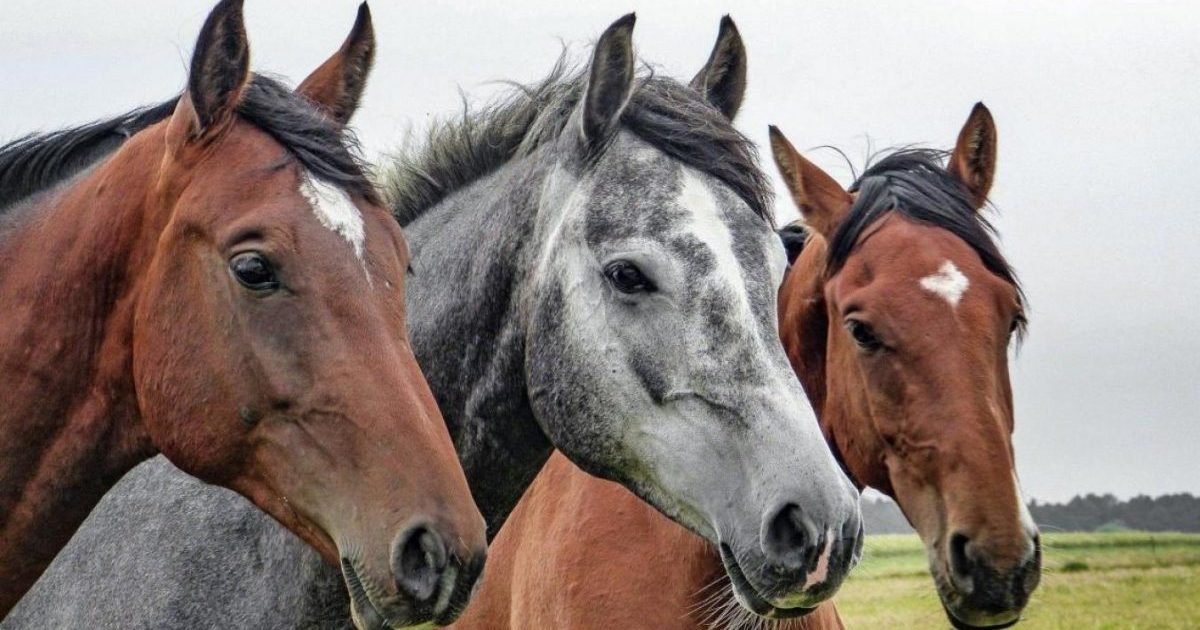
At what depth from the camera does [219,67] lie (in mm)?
3973

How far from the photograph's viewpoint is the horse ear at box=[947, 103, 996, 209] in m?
6.88

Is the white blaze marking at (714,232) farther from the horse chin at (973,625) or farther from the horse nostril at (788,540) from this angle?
the horse chin at (973,625)

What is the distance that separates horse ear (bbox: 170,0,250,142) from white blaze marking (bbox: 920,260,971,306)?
10.4 feet

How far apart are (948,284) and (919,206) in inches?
26.2

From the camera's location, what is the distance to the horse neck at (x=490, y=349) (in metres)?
4.91

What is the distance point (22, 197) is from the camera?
4359mm

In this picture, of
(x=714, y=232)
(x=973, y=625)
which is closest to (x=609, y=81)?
(x=714, y=232)

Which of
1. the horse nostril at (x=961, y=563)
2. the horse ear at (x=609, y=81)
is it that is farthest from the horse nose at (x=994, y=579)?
the horse ear at (x=609, y=81)

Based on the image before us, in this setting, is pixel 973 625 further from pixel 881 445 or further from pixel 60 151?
pixel 60 151

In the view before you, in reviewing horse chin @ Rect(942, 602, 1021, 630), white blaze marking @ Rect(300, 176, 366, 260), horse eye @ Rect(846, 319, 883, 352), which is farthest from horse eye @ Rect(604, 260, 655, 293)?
horse chin @ Rect(942, 602, 1021, 630)

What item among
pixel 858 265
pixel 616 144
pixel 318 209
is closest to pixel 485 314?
pixel 616 144

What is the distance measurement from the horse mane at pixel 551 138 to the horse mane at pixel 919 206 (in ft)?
4.30

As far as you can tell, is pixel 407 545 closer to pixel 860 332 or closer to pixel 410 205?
pixel 410 205

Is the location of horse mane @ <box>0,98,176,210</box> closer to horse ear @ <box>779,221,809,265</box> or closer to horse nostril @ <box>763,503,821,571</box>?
horse nostril @ <box>763,503,821,571</box>
